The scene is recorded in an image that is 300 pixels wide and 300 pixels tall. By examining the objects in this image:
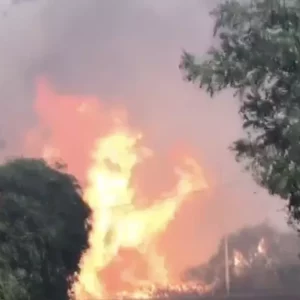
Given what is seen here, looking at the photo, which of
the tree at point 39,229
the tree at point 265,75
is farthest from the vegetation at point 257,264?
the tree at point 265,75

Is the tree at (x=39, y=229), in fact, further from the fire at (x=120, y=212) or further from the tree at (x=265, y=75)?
the tree at (x=265, y=75)

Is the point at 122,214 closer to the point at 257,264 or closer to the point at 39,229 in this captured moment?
the point at 257,264

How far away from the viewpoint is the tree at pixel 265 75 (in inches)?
450

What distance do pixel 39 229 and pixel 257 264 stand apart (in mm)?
7610

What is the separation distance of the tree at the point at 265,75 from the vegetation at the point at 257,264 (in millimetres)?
6701

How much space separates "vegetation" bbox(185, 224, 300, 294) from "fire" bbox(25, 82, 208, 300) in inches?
56.4

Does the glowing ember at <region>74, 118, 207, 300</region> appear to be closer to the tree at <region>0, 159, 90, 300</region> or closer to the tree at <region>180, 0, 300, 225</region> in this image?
the tree at <region>0, 159, 90, 300</region>

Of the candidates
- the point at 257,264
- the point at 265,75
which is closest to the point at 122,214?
the point at 257,264

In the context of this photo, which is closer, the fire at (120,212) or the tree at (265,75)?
the tree at (265,75)

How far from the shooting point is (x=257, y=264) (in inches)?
779

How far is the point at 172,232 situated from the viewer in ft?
69.5

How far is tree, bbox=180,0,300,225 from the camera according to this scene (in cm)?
1142

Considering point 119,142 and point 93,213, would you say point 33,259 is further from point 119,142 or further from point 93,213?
point 119,142

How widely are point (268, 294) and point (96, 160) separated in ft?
26.2
